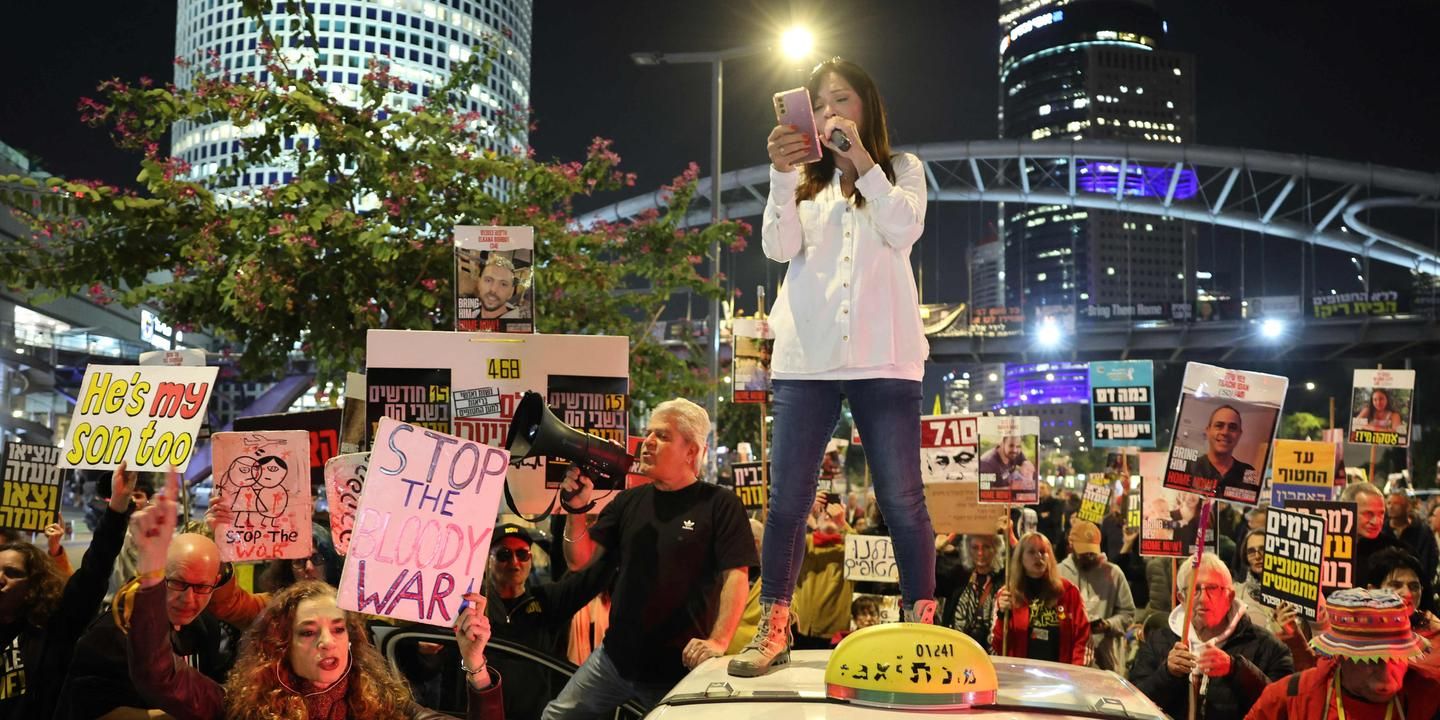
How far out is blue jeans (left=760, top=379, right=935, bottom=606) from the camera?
15.1ft

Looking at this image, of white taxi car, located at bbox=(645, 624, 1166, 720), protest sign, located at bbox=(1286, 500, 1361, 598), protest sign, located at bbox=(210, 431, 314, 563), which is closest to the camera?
white taxi car, located at bbox=(645, 624, 1166, 720)

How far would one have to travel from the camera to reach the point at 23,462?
7.65 meters

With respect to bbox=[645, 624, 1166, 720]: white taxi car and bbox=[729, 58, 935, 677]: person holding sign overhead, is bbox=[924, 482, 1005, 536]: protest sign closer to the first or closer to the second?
bbox=[729, 58, 935, 677]: person holding sign overhead

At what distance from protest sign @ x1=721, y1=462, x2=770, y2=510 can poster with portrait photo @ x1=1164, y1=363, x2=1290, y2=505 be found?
532 cm

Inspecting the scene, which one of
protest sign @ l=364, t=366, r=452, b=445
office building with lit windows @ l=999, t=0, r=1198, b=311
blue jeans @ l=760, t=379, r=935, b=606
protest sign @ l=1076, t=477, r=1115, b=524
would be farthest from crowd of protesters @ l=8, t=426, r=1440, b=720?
office building with lit windows @ l=999, t=0, r=1198, b=311

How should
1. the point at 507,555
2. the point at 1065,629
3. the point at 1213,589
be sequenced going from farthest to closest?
the point at 1065,629 → the point at 1213,589 → the point at 507,555

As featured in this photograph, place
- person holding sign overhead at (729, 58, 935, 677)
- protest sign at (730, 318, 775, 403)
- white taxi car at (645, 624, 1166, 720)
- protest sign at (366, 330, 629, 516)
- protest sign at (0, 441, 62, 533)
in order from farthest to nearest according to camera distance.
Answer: protest sign at (730, 318, 775, 403)
protest sign at (0, 441, 62, 533)
protest sign at (366, 330, 629, 516)
person holding sign overhead at (729, 58, 935, 677)
white taxi car at (645, 624, 1166, 720)

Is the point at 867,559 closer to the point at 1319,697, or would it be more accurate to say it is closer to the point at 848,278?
the point at 1319,697

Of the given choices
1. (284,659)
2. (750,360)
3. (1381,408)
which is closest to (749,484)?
(750,360)

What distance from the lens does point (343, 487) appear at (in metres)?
6.01

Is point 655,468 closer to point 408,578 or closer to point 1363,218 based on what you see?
point 408,578

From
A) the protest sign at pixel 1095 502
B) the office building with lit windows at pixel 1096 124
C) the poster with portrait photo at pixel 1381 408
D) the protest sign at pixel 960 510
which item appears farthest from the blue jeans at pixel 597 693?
the office building with lit windows at pixel 1096 124

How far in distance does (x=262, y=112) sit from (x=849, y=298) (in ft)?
24.2

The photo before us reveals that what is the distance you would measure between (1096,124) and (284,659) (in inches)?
6533
